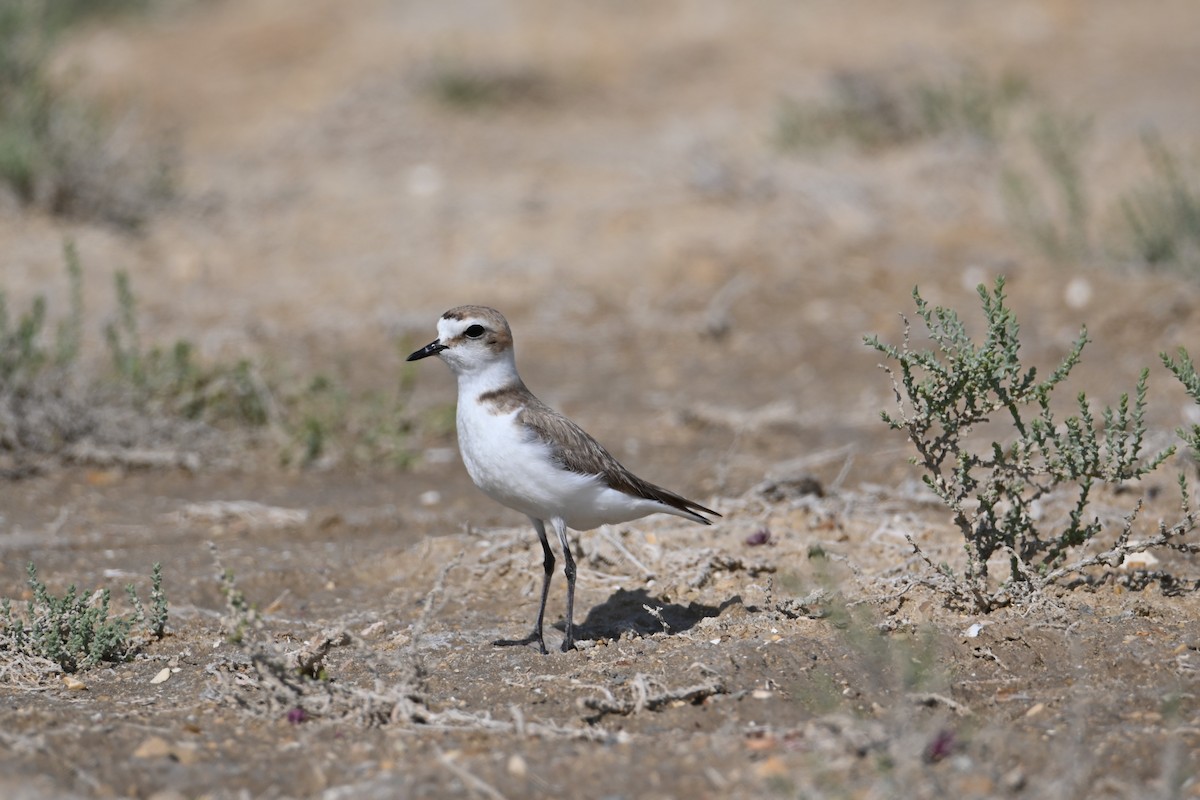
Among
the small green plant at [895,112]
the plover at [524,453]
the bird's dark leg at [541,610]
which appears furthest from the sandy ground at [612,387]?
the plover at [524,453]

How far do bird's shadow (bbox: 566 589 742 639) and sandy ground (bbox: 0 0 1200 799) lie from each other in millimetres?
28

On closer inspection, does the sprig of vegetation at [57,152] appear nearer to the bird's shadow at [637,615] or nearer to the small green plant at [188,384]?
the small green plant at [188,384]

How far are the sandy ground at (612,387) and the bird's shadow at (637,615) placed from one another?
0.03 meters

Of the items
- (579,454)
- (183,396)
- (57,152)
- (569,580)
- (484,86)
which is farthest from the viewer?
(484,86)

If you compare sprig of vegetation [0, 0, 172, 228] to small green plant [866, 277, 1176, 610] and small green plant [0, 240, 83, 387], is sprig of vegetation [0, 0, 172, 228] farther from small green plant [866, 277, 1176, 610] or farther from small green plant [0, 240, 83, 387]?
small green plant [866, 277, 1176, 610]

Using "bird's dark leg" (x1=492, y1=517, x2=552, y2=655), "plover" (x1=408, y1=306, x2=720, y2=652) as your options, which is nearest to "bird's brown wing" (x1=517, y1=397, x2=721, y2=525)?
"plover" (x1=408, y1=306, x2=720, y2=652)

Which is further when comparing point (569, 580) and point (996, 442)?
point (569, 580)

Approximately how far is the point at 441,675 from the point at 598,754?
3.37 ft

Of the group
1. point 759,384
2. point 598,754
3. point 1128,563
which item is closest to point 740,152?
point 759,384

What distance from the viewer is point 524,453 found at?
496cm

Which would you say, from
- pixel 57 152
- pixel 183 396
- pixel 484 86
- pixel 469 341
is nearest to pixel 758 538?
pixel 469 341

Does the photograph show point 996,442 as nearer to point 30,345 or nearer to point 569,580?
point 569,580

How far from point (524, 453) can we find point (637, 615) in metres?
1.00

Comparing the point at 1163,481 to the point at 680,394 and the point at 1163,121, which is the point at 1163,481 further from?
the point at 1163,121
